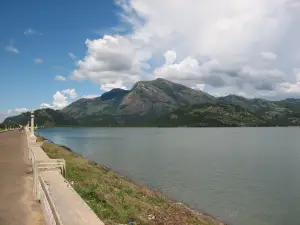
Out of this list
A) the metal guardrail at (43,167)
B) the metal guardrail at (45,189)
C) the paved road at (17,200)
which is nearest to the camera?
the metal guardrail at (45,189)

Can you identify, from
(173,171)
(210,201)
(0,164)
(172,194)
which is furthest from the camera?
(173,171)

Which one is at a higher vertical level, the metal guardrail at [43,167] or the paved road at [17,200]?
the metal guardrail at [43,167]

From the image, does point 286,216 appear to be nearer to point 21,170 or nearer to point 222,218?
point 222,218

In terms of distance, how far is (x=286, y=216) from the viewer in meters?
33.6

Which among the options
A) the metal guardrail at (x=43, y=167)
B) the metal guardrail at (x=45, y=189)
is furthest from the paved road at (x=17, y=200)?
the metal guardrail at (x=43, y=167)

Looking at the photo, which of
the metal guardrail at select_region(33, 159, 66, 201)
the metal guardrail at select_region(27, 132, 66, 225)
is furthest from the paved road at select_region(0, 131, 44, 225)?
the metal guardrail at select_region(33, 159, 66, 201)

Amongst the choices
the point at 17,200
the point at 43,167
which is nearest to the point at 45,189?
the point at 17,200

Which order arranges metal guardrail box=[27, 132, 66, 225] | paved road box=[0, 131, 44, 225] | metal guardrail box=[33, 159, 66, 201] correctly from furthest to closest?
metal guardrail box=[33, 159, 66, 201] → paved road box=[0, 131, 44, 225] → metal guardrail box=[27, 132, 66, 225]

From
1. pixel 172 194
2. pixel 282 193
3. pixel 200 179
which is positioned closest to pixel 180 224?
pixel 172 194

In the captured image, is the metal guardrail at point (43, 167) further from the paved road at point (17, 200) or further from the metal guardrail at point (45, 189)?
the paved road at point (17, 200)

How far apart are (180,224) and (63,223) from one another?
567 inches

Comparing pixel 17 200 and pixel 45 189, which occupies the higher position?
pixel 45 189

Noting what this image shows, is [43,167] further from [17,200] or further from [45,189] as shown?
[45,189]

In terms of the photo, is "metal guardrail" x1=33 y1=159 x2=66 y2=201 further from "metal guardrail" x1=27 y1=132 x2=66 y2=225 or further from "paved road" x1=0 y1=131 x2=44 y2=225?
"paved road" x1=0 y1=131 x2=44 y2=225
